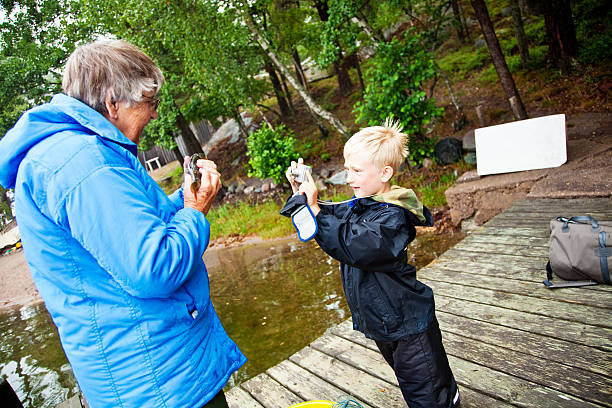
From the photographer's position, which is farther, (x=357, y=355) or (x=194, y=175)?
(x=357, y=355)

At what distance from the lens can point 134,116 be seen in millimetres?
1285

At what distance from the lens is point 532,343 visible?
2.25 meters

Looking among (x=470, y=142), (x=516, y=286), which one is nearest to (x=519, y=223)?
(x=516, y=286)

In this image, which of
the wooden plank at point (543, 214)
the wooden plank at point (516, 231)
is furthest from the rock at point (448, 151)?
the wooden plank at point (516, 231)

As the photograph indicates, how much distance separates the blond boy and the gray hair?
2.34 feet

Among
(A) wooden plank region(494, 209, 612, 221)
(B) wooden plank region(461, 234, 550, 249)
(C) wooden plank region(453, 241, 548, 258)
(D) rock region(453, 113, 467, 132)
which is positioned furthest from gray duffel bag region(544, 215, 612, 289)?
(D) rock region(453, 113, 467, 132)

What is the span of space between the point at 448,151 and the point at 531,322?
524cm

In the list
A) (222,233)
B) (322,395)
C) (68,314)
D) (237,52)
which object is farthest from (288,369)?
(237,52)

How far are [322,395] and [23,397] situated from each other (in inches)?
165

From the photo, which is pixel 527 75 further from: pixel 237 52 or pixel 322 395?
pixel 322 395

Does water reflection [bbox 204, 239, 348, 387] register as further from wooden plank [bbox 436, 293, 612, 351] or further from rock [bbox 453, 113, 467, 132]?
rock [bbox 453, 113, 467, 132]

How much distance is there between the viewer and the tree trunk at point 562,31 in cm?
855

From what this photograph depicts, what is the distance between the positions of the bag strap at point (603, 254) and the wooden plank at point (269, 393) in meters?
2.25

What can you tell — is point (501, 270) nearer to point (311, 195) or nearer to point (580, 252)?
point (580, 252)
